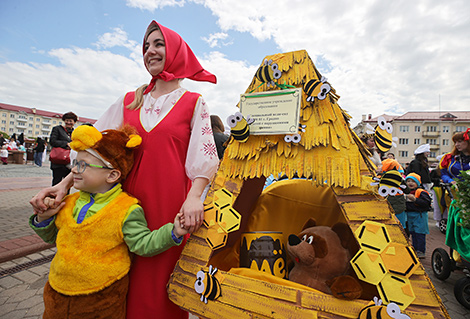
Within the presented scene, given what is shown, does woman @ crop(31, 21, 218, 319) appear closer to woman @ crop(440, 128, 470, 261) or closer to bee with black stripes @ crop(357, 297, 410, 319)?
bee with black stripes @ crop(357, 297, 410, 319)

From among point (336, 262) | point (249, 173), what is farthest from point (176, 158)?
point (336, 262)

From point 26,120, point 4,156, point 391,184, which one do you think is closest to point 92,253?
point 391,184

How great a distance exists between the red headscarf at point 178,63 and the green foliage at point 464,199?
2.50 m

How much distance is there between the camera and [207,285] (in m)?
1.12

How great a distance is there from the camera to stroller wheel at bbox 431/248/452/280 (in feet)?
9.53

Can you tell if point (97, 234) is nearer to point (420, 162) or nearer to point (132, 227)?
point (132, 227)

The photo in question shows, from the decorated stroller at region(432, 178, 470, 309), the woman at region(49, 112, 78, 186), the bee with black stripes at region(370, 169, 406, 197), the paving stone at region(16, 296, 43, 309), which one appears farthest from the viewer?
the woman at region(49, 112, 78, 186)

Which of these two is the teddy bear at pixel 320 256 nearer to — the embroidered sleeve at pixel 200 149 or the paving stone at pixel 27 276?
the embroidered sleeve at pixel 200 149

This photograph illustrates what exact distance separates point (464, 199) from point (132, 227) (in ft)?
9.40

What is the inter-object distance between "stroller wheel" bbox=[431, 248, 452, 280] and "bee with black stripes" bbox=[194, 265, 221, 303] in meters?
3.09

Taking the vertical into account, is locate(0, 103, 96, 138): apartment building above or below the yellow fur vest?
above

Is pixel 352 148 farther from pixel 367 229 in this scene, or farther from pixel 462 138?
pixel 462 138

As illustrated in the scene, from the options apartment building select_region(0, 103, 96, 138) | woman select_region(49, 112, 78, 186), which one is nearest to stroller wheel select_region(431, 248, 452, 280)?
woman select_region(49, 112, 78, 186)

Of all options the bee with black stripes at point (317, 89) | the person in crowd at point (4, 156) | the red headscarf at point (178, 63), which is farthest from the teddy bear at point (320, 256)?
the person in crowd at point (4, 156)
